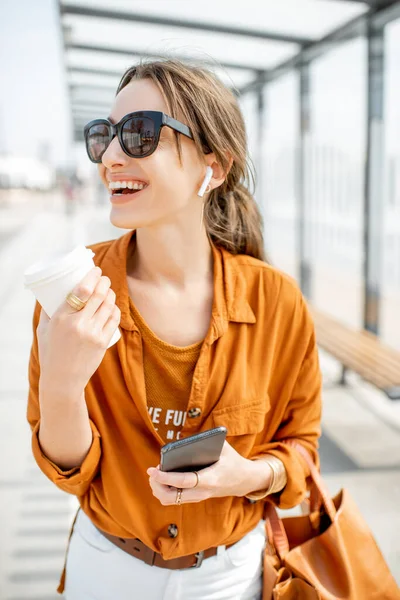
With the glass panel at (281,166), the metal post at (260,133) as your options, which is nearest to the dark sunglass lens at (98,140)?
the glass panel at (281,166)

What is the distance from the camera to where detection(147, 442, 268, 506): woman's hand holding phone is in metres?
0.92

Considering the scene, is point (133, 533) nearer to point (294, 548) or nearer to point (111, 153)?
point (294, 548)

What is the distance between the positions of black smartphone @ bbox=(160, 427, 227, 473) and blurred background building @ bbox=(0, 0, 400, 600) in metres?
0.74

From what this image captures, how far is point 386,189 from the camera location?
4805 millimetres

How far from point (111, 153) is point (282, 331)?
0.50 m

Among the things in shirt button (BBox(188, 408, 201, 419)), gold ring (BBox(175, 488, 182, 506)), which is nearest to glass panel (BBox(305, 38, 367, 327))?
shirt button (BBox(188, 408, 201, 419))

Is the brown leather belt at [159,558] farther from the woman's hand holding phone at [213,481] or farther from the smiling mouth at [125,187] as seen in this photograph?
the smiling mouth at [125,187]

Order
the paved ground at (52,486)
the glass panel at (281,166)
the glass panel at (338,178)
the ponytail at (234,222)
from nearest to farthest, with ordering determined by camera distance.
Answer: the ponytail at (234,222) < the paved ground at (52,486) < the glass panel at (338,178) < the glass panel at (281,166)

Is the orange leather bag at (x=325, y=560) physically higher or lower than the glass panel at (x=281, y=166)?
lower

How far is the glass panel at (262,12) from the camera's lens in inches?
172

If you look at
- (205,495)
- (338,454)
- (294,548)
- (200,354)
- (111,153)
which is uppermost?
(111,153)

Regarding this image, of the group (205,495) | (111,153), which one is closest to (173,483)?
(205,495)

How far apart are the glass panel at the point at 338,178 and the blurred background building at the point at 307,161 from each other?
0.02 m

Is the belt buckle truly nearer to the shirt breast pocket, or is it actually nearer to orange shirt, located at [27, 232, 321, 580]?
orange shirt, located at [27, 232, 321, 580]
